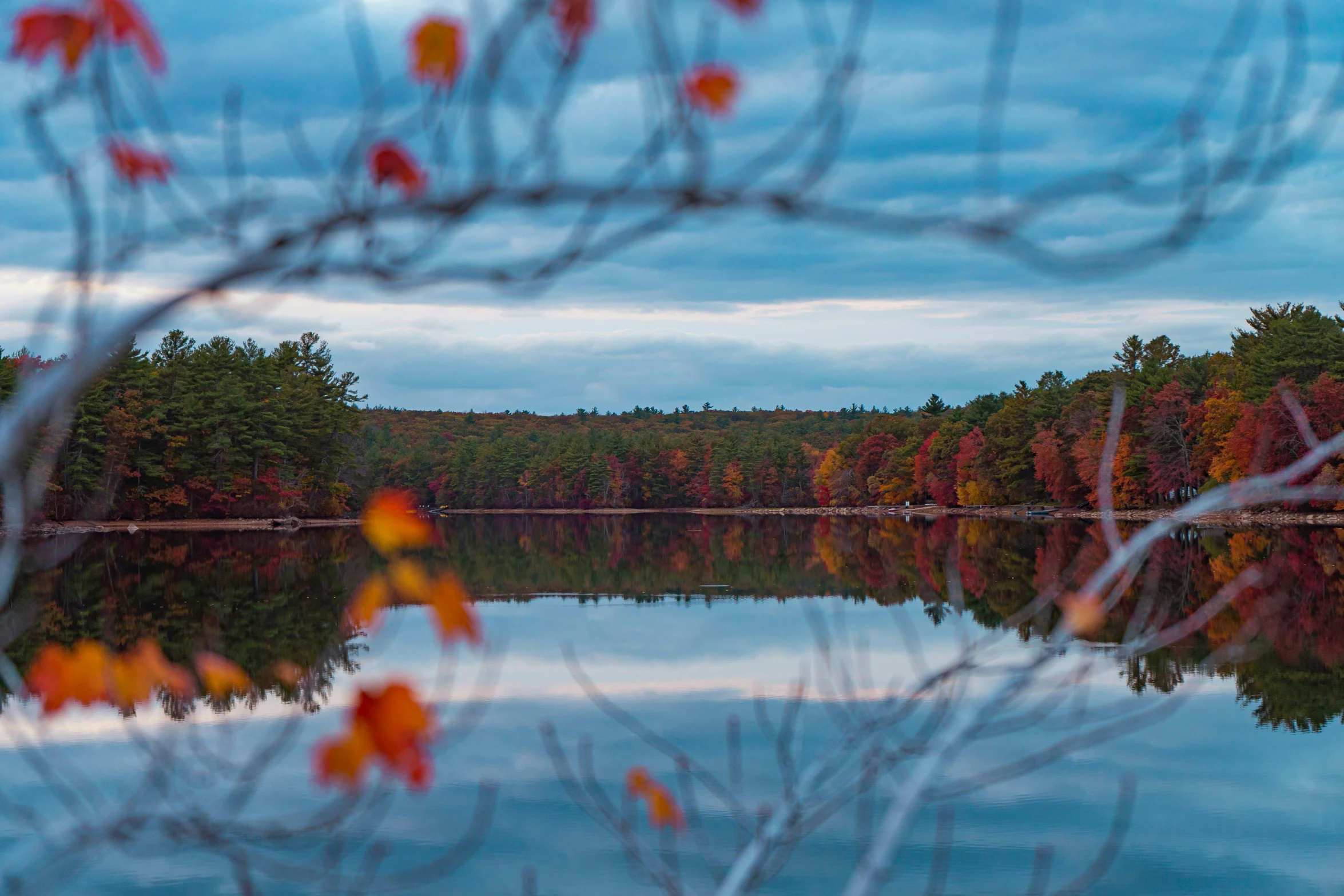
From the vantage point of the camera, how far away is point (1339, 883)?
9.23m

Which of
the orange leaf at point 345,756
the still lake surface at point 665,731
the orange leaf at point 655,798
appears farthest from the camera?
the still lake surface at point 665,731

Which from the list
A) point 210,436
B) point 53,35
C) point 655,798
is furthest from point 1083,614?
point 210,436

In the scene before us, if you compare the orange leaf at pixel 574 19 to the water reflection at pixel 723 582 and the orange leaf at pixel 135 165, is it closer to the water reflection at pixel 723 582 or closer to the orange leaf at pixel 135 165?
the orange leaf at pixel 135 165

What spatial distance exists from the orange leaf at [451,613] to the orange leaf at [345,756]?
191 millimetres

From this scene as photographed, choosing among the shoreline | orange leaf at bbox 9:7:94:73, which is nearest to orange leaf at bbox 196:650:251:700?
orange leaf at bbox 9:7:94:73

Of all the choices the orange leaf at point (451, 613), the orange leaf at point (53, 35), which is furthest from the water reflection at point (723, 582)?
the orange leaf at point (53, 35)

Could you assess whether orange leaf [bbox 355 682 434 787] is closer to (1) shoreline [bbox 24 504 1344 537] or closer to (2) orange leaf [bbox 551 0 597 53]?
(2) orange leaf [bbox 551 0 597 53]

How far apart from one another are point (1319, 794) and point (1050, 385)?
74.4m

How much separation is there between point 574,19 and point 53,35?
85 centimetres

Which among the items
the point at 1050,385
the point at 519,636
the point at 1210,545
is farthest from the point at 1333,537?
the point at 1050,385

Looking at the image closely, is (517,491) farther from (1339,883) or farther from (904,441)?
(1339,883)

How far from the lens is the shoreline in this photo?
2053 inches

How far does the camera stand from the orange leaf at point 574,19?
1.88 meters

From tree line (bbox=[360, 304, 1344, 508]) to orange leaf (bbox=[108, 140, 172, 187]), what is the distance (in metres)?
2.53
